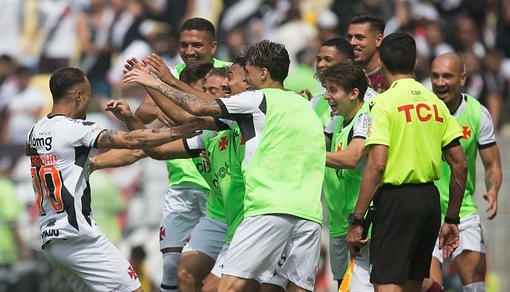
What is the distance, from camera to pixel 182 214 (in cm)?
1278

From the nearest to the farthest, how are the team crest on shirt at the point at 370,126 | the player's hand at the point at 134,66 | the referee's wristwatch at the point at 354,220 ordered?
1. the referee's wristwatch at the point at 354,220
2. the team crest on shirt at the point at 370,126
3. the player's hand at the point at 134,66

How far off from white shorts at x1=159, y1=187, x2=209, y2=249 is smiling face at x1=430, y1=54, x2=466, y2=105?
110 inches

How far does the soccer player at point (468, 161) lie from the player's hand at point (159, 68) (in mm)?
3245

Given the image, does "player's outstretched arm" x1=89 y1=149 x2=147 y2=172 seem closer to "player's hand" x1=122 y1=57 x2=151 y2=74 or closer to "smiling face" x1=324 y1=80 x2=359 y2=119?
"player's hand" x1=122 y1=57 x2=151 y2=74

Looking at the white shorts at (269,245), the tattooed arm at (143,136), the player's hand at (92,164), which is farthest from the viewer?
the player's hand at (92,164)

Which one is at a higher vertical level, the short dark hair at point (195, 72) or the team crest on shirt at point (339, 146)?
the short dark hair at point (195, 72)

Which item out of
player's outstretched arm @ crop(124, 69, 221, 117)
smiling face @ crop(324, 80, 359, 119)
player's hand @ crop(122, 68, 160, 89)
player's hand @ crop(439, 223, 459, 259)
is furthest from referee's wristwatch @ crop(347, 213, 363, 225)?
player's hand @ crop(122, 68, 160, 89)

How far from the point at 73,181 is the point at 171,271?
2.47 m

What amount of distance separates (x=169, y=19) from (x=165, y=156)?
10.8 meters

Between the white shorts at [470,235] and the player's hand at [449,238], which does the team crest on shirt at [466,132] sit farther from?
the player's hand at [449,238]

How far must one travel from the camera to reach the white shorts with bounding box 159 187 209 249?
42.0 ft

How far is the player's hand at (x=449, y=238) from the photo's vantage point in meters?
10.8

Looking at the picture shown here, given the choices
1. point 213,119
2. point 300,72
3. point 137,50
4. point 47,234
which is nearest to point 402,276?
point 213,119

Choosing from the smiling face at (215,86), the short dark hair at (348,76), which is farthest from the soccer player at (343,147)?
the smiling face at (215,86)
